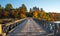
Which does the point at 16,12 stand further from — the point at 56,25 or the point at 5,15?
the point at 56,25

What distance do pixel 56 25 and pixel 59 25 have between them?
821 millimetres

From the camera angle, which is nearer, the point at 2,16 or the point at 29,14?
the point at 2,16

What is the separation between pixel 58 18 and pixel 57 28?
181m

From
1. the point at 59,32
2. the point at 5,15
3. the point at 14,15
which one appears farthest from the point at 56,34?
the point at 5,15

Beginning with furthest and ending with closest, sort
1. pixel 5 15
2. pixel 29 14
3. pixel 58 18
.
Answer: pixel 58 18, pixel 29 14, pixel 5 15

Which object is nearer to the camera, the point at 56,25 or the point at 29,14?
the point at 56,25

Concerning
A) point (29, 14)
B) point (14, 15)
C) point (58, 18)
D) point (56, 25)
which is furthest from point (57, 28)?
point (58, 18)

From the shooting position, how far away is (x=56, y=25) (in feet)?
46.8

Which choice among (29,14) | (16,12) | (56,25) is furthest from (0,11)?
(56,25)

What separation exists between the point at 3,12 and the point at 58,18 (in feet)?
257

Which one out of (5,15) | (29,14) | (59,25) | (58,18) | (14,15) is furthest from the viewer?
(58,18)

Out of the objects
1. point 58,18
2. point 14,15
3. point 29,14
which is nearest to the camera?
point 14,15

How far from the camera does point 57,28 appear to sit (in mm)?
14133

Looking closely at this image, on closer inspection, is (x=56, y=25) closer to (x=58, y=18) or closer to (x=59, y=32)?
(x=59, y=32)
